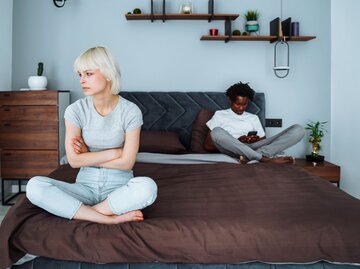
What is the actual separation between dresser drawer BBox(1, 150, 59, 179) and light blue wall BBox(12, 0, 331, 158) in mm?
807

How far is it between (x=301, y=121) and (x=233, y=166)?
170 centimetres

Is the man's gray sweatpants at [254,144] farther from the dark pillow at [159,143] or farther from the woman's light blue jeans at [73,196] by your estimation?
the woman's light blue jeans at [73,196]

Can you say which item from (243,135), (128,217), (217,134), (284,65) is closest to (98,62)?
(128,217)

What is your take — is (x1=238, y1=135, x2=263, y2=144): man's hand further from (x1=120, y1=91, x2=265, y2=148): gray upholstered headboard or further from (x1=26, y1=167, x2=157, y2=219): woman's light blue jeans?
(x1=26, y1=167, x2=157, y2=219): woman's light blue jeans

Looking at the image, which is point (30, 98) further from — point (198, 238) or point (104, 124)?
point (198, 238)

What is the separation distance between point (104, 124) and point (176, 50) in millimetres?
2376

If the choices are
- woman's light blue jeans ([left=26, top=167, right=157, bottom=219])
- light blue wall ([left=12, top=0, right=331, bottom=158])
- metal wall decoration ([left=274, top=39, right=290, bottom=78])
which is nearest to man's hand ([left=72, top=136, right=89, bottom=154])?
woman's light blue jeans ([left=26, top=167, right=157, bottom=219])

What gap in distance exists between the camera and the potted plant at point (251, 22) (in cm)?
405

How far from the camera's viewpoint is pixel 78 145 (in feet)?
6.42

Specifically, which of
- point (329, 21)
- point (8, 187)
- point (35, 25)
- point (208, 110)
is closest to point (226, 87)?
point (208, 110)

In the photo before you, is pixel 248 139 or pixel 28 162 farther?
A: pixel 28 162

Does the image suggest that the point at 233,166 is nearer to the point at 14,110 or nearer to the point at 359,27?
the point at 359,27

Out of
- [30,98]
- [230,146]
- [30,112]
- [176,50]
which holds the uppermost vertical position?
[176,50]

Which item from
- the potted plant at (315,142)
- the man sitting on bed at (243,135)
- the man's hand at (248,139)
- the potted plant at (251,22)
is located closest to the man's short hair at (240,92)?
the man sitting on bed at (243,135)
